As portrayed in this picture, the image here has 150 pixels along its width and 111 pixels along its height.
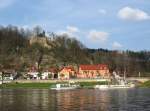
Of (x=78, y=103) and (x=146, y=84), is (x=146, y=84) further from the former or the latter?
(x=78, y=103)

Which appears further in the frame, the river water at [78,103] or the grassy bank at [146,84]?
the grassy bank at [146,84]

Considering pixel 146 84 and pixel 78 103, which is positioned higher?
pixel 146 84

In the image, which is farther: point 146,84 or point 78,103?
point 146,84

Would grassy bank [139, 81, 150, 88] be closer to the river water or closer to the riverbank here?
the riverbank

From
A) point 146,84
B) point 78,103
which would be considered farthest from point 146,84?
point 78,103

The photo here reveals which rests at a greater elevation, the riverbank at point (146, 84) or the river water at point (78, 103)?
the riverbank at point (146, 84)

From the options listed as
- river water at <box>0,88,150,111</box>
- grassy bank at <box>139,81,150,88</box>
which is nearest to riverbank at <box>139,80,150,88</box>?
grassy bank at <box>139,81,150,88</box>

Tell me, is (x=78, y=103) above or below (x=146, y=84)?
below

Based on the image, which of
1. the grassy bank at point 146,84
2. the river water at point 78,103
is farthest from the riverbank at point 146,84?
the river water at point 78,103

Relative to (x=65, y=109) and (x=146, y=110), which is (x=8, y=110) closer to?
(x=65, y=109)

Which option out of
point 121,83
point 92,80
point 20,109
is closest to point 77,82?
point 92,80

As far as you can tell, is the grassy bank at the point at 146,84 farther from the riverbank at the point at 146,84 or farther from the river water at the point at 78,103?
the river water at the point at 78,103

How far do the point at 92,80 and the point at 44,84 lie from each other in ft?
70.7

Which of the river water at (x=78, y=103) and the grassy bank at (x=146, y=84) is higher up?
the grassy bank at (x=146, y=84)
